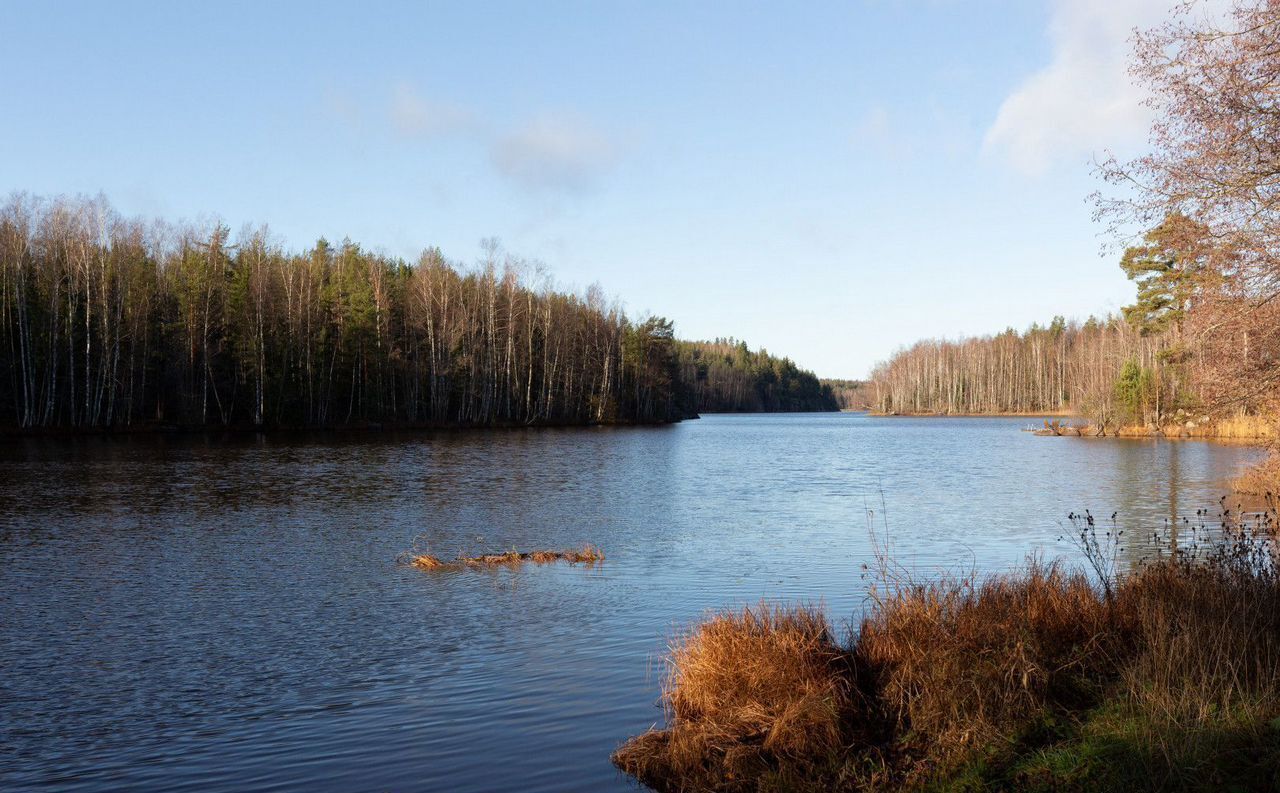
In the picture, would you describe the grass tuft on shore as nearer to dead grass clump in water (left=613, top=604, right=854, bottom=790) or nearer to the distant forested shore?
dead grass clump in water (left=613, top=604, right=854, bottom=790)

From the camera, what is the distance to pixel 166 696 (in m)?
9.91

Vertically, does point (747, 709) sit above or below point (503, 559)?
above

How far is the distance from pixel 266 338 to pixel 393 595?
195 ft

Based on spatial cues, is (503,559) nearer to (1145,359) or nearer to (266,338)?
(266,338)

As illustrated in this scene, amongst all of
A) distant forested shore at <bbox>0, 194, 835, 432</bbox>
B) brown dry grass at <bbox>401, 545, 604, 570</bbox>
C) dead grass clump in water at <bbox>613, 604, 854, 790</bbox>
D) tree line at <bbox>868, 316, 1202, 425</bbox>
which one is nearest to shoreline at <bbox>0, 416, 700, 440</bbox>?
distant forested shore at <bbox>0, 194, 835, 432</bbox>

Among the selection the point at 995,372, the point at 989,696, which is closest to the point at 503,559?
the point at 989,696

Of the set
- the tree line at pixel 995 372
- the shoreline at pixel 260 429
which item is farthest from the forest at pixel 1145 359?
the shoreline at pixel 260 429

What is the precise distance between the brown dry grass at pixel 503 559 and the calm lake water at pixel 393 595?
0.49 meters

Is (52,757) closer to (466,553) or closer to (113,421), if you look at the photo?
(466,553)

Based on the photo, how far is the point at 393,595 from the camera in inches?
597

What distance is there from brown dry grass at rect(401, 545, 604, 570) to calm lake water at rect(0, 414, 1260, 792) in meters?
0.49

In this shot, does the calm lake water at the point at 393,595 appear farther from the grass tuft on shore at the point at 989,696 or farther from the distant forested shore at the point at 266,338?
the distant forested shore at the point at 266,338

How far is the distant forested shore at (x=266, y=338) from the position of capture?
2290 inches

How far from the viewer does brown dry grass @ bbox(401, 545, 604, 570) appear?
1766cm
